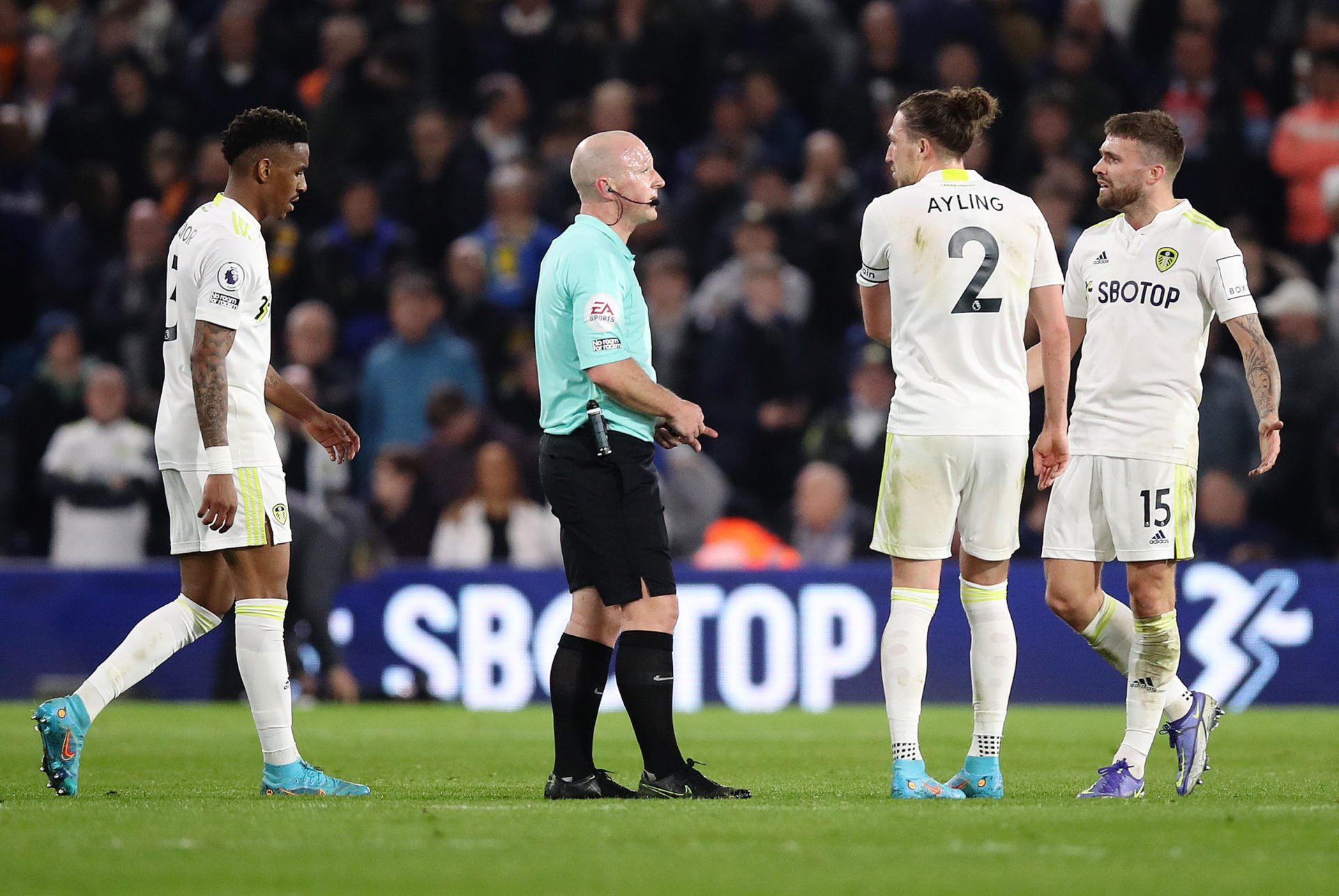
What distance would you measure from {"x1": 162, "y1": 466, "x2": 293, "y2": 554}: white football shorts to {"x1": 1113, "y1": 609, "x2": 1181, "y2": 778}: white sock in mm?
3284

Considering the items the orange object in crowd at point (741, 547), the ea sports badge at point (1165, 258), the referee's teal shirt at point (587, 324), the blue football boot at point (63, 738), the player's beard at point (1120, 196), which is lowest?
the blue football boot at point (63, 738)

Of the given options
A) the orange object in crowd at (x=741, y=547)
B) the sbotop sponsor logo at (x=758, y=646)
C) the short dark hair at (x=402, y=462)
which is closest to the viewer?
the sbotop sponsor logo at (x=758, y=646)

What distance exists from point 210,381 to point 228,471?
34cm

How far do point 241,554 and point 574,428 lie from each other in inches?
53.3

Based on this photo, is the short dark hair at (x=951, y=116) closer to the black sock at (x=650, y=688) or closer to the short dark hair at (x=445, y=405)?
the black sock at (x=650, y=688)

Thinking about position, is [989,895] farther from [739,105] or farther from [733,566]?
[739,105]

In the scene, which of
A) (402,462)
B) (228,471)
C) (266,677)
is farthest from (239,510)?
(402,462)

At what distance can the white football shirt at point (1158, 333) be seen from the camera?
7477 mm

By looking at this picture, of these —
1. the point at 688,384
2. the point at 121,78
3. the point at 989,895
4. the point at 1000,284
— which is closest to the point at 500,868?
the point at 989,895

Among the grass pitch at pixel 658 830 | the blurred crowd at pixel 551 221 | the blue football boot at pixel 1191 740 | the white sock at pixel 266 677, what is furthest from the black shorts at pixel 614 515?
the blurred crowd at pixel 551 221

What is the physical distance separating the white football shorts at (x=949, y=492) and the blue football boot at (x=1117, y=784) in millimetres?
949

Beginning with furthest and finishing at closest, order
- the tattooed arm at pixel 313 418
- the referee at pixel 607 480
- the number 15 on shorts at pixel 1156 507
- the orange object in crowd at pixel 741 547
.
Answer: the orange object in crowd at pixel 741 547 → the tattooed arm at pixel 313 418 → the number 15 on shorts at pixel 1156 507 → the referee at pixel 607 480

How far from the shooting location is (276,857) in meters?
5.53

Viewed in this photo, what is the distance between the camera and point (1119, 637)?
7773 mm
